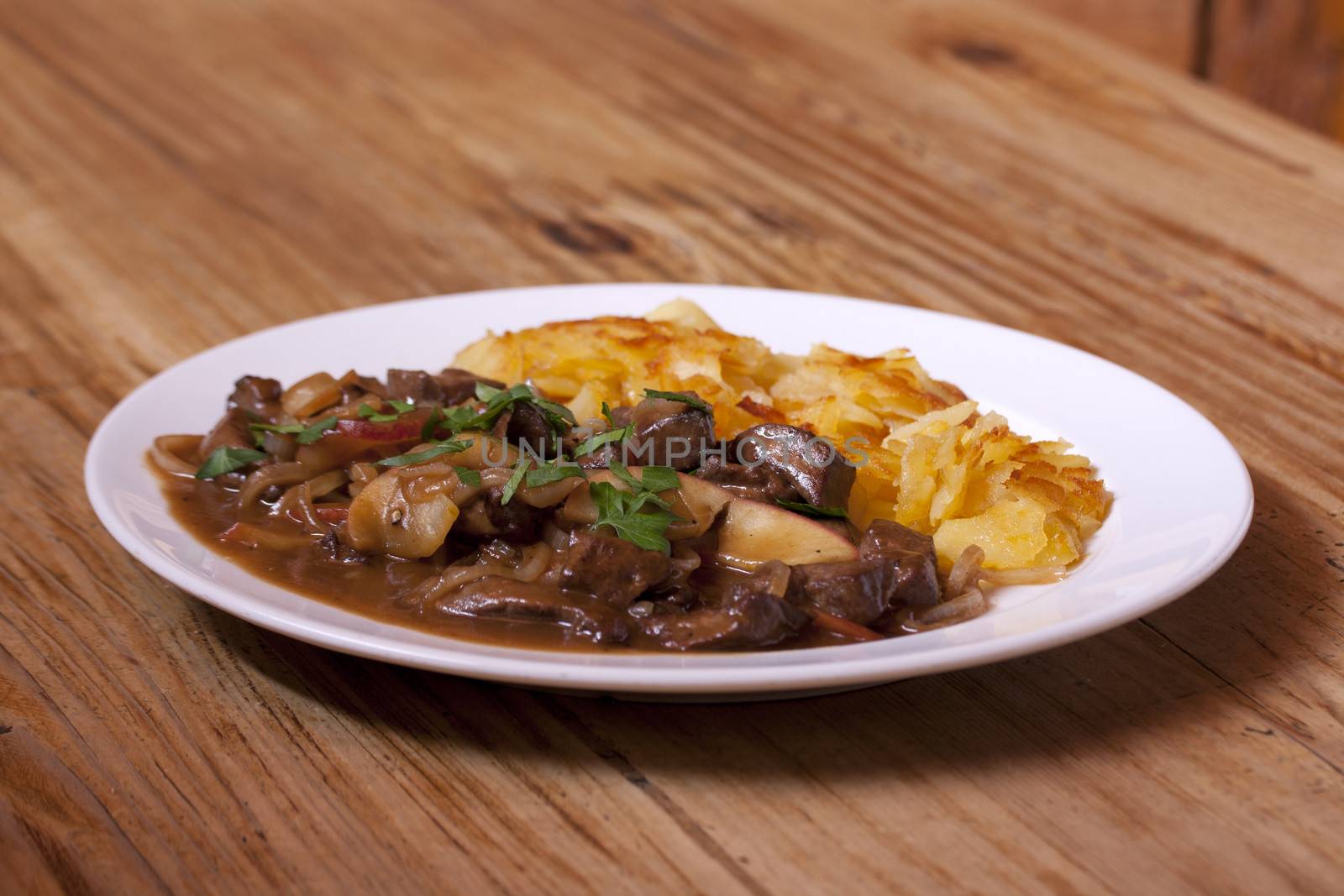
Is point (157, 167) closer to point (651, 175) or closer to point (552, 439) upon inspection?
point (651, 175)

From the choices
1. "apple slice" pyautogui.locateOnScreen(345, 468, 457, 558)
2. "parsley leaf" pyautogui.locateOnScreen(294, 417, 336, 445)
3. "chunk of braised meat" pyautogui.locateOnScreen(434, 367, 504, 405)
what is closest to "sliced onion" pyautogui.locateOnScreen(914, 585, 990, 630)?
"apple slice" pyautogui.locateOnScreen(345, 468, 457, 558)

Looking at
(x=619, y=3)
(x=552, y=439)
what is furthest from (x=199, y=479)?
(x=619, y=3)

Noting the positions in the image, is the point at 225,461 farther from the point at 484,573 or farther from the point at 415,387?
the point at 484,573

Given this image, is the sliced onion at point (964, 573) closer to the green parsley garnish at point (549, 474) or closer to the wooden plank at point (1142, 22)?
the green parsley garnish at point (549, 474)

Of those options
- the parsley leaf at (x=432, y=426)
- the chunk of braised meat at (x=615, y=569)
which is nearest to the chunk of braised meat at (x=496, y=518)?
the chunk of braised meat at (x=615, y=569)

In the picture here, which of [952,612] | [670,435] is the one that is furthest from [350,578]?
[952,612]
